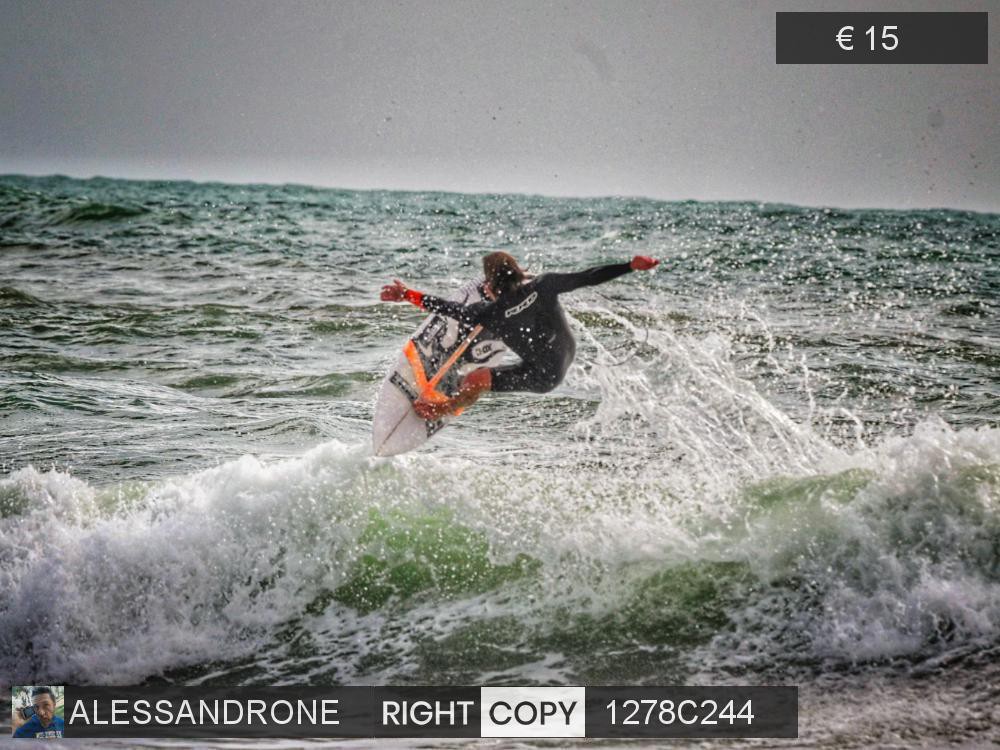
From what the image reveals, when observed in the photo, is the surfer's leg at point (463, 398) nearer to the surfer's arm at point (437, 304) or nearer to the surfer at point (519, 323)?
the surfer at point (519, 323)

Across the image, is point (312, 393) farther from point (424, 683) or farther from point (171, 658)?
point (424, 683)

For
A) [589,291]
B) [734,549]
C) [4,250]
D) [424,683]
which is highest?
[4,250]

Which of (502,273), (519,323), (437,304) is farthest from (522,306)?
(437,304)

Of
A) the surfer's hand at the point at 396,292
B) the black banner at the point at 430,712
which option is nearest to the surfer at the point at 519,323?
the surfer's hand at the point at 396,292

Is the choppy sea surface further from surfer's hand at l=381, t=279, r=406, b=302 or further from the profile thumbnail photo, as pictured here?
surfer's hand at l=381, t=279, r=406, b=302

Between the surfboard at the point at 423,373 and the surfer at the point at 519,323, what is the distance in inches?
8.7

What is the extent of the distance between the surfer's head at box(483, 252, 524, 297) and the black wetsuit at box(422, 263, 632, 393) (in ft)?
0.12

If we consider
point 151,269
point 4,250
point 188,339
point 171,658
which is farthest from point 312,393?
point 4,250

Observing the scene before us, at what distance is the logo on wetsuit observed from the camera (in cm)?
550

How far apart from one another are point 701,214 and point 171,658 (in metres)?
19.3

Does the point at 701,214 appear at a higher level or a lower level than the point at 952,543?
higher

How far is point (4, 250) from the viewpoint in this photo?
1479 cm

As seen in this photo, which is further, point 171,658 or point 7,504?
point 7,504

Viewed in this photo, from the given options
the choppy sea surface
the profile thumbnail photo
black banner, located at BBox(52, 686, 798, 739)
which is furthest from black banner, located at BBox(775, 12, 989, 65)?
the profile thumbnail photo
